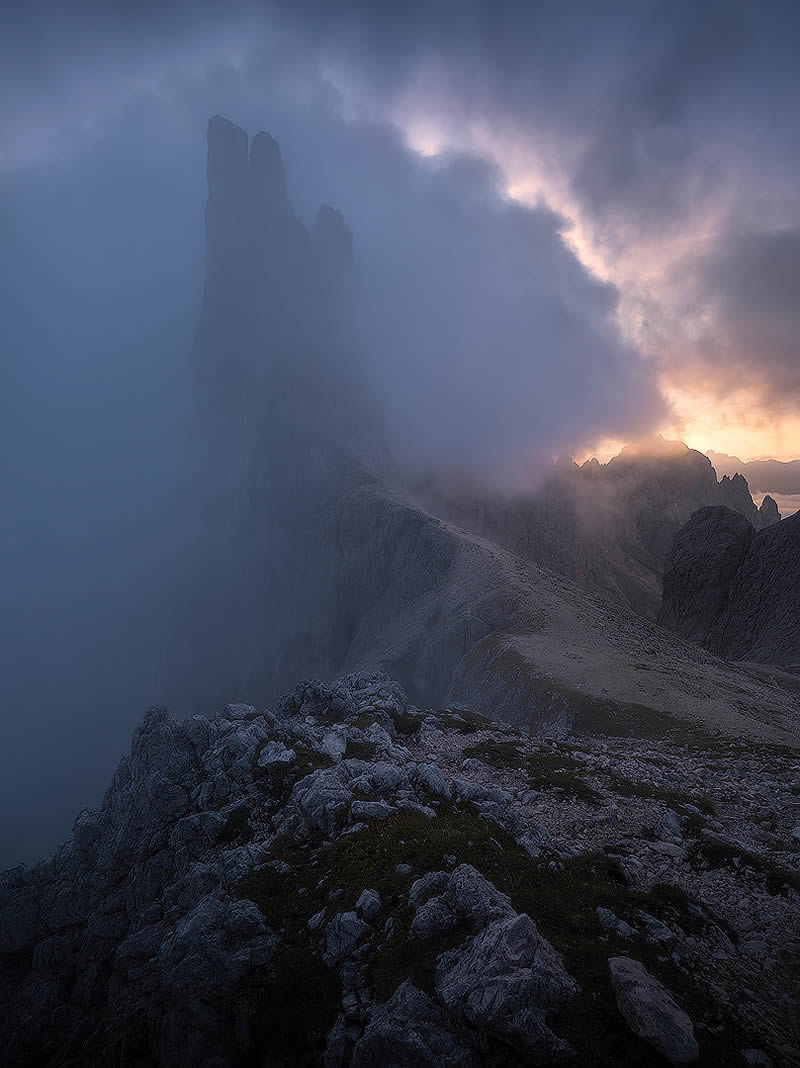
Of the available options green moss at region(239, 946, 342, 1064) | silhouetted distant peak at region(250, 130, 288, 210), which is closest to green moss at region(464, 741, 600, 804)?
green moss at region(239, 946, 342, 1064)

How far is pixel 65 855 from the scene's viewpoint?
3105 cm

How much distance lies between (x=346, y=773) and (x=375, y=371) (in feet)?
582

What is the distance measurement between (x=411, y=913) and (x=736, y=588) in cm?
9310

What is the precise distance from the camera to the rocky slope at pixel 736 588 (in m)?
74.2

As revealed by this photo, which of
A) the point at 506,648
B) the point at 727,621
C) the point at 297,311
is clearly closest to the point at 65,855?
the point at 506,648

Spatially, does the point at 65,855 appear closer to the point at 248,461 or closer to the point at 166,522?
the point at 248,461

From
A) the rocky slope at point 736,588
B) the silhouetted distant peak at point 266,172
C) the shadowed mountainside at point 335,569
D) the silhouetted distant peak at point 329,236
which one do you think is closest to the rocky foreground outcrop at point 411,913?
the shadowed mountainside at point 335,569

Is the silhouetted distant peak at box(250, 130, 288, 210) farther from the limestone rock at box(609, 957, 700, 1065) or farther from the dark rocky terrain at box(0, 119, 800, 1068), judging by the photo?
the limestone rock at box(609, 957, 700, 1065)

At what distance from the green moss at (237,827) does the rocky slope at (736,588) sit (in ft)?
232

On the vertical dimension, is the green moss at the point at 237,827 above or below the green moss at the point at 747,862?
below

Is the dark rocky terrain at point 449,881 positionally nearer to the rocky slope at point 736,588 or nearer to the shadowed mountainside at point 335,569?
the shadowed mountainside at point 335,569

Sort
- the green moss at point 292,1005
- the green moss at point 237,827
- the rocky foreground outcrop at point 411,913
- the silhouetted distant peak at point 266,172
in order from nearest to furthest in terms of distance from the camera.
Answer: the rocky foreground outcrop at point 411,913 < the green moss at point 292,1005 < the green moss at point 237,827 < the silhouetted distant peak at point 266,172

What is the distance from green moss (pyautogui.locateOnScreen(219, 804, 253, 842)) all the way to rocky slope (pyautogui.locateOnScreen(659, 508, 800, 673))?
232 feet

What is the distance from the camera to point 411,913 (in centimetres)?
1375
